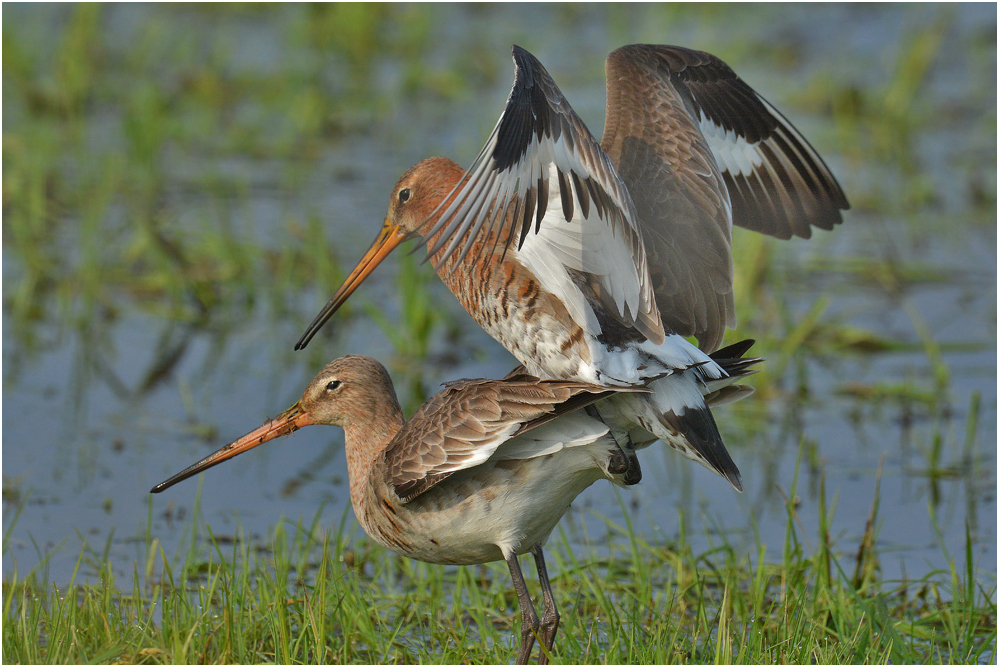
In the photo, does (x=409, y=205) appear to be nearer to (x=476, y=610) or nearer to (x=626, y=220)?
(x=626, y=220)

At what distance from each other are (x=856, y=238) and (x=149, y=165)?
4.58m

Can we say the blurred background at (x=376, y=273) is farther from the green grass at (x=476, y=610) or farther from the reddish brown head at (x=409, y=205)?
the reddish brown head at (x=409, y=205)

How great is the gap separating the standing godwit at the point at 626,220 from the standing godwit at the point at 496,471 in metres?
0.17

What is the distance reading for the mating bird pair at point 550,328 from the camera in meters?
3.71

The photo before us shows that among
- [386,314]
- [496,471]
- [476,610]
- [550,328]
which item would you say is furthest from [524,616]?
[386,314]

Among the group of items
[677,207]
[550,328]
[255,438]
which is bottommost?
[255,438]

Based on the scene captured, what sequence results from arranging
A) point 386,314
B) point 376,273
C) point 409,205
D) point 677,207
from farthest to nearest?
point 376,273
point 386,314
point 409,205
point 677,207

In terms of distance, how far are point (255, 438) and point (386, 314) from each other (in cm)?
286

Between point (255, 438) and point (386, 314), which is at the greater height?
point (386, 314)

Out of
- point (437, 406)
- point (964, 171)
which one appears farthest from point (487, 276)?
point (964, 171)

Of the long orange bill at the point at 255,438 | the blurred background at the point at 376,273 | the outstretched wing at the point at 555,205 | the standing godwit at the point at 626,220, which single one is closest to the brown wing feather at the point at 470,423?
the standing godwit at the point at 626,220

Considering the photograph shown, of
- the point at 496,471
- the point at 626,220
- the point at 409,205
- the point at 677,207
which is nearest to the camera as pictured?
the point at 626,220

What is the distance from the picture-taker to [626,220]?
385cm

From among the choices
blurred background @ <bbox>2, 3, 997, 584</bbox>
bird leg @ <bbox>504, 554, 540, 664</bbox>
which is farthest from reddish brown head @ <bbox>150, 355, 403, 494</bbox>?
bird leg @ <bbox>504, 554, 540, 664</bbox>
